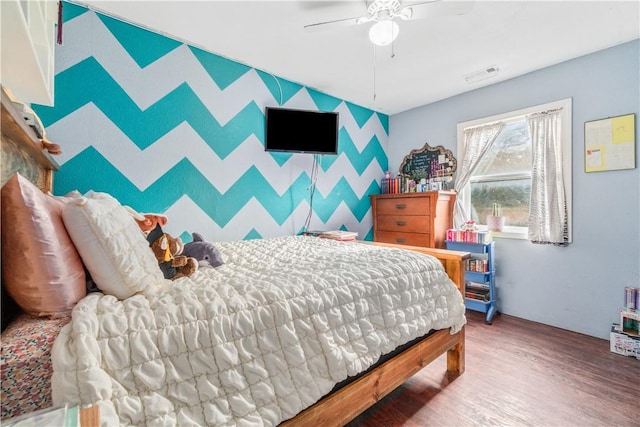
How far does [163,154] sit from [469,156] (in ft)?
10.1

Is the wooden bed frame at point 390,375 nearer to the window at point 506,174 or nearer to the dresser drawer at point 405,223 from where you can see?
the dresser drawer at point 405,223

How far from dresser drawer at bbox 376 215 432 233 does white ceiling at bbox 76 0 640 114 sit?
1.48 m

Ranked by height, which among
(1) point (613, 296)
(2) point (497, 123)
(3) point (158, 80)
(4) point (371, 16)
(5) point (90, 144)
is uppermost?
(4) point (371, 16)

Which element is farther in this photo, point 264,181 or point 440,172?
point 440,172

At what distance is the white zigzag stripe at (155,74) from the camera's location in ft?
5.94

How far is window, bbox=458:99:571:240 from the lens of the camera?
2.67 metres

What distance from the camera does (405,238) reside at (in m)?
3.12

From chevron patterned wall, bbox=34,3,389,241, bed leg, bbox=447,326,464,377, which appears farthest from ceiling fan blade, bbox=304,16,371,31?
bed leg, bbox=447,326,464,377

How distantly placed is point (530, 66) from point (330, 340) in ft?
10.1

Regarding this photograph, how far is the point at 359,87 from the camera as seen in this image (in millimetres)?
2973

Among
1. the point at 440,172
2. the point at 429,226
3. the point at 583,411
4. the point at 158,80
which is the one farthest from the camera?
the point at 440,172

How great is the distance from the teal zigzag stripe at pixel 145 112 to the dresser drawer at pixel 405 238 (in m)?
1.61

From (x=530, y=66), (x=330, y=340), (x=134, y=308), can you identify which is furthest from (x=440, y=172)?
(x=134, y=308)

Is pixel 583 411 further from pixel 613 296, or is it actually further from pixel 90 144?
pixel 90 144
